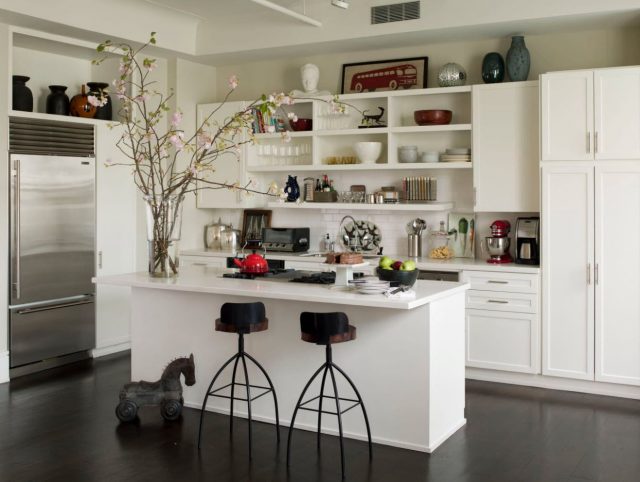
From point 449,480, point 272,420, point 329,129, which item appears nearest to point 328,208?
point 329,129

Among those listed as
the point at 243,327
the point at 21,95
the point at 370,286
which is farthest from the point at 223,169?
the point at 370,286

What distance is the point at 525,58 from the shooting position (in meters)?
6.14

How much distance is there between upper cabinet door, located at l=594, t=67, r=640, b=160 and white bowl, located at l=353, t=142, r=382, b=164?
190cm

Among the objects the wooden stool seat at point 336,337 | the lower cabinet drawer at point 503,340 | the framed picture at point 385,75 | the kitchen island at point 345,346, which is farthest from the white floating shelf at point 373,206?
the wooden stool seat at point 336,337

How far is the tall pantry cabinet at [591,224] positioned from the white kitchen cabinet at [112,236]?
3690 millimetres

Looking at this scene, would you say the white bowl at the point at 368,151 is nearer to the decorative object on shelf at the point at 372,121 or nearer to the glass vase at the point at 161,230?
the decorative object on shelf at the point at 372,121

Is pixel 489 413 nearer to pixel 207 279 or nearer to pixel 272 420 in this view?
pixel 272 420

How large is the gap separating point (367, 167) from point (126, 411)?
118 inches

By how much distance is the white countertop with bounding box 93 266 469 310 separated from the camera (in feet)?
13.6

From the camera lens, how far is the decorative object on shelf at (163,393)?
4918mm

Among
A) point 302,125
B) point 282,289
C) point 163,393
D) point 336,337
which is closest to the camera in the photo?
point 336,337

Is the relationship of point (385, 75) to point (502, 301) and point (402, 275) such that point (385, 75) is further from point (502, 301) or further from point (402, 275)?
point (402, 275)

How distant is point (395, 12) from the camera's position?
20.6 feet

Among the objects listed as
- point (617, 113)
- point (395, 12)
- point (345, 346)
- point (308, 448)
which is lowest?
point (308, 448)
